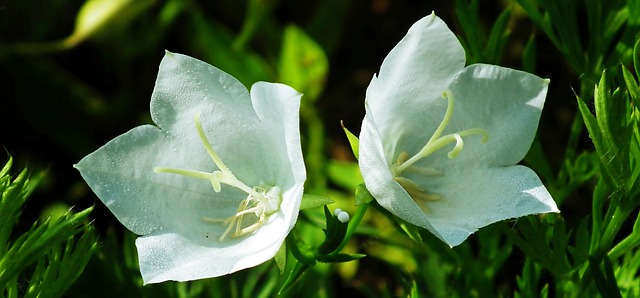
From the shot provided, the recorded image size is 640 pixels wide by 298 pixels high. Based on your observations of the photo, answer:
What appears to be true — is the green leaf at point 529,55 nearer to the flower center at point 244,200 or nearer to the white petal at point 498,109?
the white petal at point 498,109

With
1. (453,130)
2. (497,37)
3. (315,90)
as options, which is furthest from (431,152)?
(315,90)

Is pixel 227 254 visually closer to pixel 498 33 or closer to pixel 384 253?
pixel 498 33

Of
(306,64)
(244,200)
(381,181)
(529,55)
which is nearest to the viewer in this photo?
(381,181)

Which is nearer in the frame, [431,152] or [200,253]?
[200,253]

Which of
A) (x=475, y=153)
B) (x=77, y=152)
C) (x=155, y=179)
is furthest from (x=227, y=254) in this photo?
(x=77, y=152)

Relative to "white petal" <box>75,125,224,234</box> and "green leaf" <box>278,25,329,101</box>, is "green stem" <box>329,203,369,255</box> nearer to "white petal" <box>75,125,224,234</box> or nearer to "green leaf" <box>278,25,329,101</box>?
"white petal" <box>75,125,224,234</box>

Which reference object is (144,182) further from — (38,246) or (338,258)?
(338,258)

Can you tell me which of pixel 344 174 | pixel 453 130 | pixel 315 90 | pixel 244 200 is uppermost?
pixel 453 130

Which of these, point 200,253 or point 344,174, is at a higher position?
point 200,253

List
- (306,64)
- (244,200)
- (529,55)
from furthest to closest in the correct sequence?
1. (306,64)
2. (529,55)
3. (244,200)
